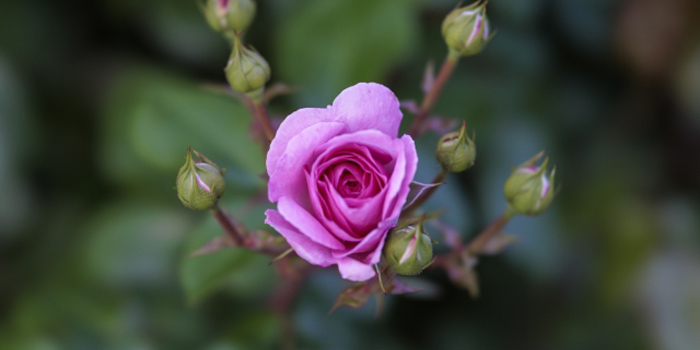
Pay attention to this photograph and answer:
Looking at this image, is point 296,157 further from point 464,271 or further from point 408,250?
point 464,271

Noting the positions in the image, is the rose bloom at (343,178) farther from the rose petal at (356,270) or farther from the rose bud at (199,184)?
the rose bud at (199,184)

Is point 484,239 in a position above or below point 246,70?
below

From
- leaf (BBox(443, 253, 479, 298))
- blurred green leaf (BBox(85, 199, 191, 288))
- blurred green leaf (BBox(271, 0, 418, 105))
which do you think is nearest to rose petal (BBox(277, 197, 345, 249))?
leaf (BBox(443, 253, 479, 298))

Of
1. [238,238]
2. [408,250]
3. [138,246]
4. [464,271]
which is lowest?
[138,246]

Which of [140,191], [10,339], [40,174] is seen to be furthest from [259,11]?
[10,339]

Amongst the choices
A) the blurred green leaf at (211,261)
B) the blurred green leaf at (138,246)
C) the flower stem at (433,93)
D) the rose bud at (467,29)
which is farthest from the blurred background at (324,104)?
the rose bud at (467,29)

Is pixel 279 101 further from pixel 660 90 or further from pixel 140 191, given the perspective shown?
pixel 660 90

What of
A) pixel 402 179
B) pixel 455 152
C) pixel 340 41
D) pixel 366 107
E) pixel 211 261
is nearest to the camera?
pixel 402 179

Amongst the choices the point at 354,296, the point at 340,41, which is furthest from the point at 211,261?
the point at 340,41
